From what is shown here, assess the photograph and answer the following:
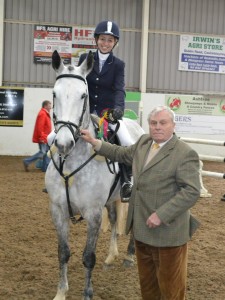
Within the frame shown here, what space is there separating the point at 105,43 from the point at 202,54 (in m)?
12.2

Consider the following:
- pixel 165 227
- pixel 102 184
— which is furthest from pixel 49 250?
pixel 165 227

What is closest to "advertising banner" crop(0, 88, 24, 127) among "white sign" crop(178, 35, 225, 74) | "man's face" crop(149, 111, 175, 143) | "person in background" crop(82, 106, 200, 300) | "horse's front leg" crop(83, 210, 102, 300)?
"white sign" crop(178, 35, 225, 74)

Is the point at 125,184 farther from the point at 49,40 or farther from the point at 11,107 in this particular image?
the point at 49,40

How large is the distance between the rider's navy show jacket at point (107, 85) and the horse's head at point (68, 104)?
58cm

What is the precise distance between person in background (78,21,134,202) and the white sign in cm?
1176

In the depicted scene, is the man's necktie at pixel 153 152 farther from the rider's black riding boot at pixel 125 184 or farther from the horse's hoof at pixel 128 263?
the horse's hoof at pixel 128 263

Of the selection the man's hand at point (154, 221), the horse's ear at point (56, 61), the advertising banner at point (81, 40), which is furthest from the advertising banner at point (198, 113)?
the man's hand at point (154, 221)

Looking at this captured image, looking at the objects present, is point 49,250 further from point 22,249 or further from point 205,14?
point 205,14

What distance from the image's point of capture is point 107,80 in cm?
416

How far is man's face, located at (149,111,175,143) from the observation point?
2805mm

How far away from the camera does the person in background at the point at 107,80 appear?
13.5ft

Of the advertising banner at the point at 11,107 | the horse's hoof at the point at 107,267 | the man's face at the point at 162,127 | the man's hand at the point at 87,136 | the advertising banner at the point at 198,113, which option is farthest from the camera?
the advertising banner at the point at 198,113

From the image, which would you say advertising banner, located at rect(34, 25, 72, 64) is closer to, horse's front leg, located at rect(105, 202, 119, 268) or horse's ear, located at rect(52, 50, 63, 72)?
horse's front leg, located at rect(105, 202, 119, 268)

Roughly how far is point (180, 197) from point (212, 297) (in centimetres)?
176
